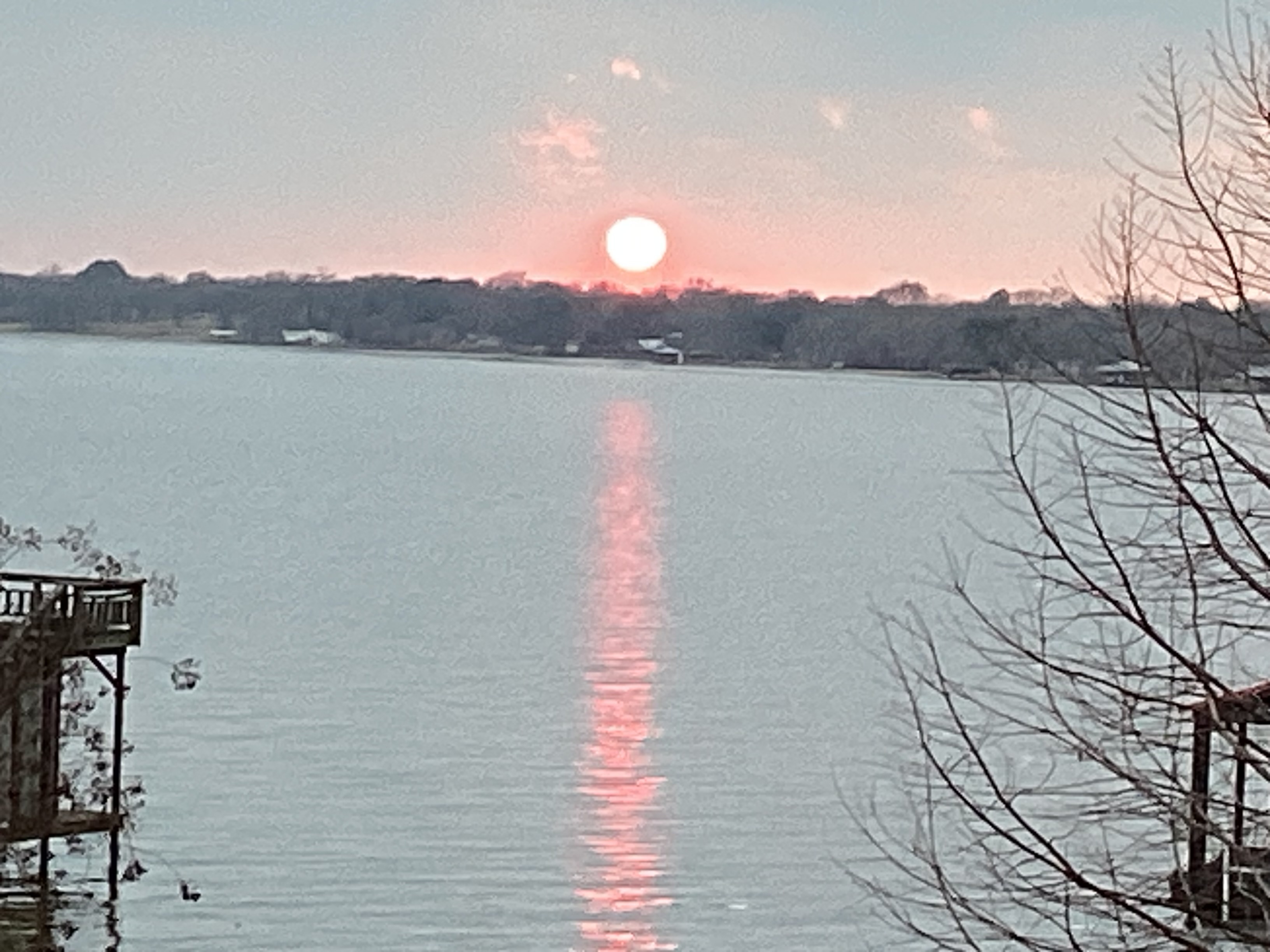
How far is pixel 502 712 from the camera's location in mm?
46719

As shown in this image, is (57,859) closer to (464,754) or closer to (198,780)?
(198,780)

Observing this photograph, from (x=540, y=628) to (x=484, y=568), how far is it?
637 inches

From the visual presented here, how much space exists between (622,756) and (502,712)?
5337mm

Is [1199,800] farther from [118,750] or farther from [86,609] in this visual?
[118,750]

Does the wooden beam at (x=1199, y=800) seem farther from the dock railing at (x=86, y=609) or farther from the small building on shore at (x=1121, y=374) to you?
the dock railing at (x=86, y=609)

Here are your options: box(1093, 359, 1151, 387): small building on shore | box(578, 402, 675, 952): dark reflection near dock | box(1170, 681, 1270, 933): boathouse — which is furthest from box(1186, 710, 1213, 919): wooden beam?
box(578, 402, 675, 952): dark reflection near dock

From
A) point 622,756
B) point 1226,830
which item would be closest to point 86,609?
point 622,756

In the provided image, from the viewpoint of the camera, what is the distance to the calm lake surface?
99.1 ft

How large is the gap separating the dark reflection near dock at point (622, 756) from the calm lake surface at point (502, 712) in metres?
0.10

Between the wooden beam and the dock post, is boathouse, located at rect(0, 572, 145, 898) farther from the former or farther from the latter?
the wooden beam

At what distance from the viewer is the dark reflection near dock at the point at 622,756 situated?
29.8 metres

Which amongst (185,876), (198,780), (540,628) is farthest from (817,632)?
(185,876)

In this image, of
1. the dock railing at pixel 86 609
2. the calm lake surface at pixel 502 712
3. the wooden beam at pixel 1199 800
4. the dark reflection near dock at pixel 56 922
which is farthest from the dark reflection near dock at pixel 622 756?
the wooden beam at pixel 1199 800

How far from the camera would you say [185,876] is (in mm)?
31344
